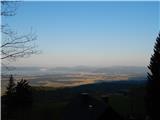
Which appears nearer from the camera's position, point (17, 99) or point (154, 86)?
point (154, 86)

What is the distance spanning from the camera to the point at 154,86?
4247 centimetres

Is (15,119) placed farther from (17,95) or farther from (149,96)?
(149,96)

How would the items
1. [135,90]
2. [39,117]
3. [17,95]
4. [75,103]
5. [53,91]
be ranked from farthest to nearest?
[53,91], [135,90], [39,117], [17,95], [75,103]

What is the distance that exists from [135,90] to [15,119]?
2758cm

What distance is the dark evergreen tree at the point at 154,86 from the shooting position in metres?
40.6

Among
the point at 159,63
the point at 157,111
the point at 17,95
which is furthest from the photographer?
the point at 17,95

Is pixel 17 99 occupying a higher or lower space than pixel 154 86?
lower

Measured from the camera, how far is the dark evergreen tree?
1597 inches

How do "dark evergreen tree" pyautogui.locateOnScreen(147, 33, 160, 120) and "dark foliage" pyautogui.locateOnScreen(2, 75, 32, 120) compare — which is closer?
"dark evergreen tree" pyautogui.locateOnScreen(147, 33, 160, 120)

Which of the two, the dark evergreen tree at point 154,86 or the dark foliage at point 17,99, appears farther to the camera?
the dark foliage at point 17,99

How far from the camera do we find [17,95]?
56.2 meters

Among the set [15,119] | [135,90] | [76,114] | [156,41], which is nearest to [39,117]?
[15,119]

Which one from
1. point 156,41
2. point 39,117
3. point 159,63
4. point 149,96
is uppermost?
point 156,41

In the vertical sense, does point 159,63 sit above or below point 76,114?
above
